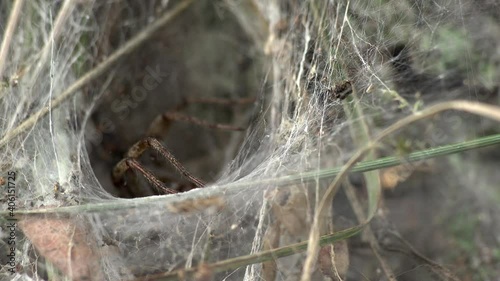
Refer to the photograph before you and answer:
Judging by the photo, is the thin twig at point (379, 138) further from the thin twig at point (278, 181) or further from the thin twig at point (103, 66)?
the thin twig at point (103, 66)

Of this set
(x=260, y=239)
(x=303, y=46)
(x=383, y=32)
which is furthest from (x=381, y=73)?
(x=260, y=239)

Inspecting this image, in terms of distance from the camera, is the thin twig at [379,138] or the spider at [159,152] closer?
the thin twig at [379,138]

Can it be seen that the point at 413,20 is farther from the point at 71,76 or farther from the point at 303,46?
the point at 71,76

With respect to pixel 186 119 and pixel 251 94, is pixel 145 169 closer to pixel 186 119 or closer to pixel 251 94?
pixel 186 119

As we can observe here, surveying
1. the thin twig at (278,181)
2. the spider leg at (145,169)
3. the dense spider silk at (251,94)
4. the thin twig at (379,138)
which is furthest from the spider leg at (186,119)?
the thin twig at (379,138)

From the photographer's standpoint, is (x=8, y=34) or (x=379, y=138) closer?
(x=379, y=138)

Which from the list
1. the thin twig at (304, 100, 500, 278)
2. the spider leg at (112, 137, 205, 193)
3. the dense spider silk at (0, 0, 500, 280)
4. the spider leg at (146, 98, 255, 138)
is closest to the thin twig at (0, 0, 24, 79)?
the dense spider silk at (0, 0, 500, 280)

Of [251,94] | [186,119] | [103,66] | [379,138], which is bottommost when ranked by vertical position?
[379,138]

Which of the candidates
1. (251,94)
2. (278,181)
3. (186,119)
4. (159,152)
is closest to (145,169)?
(159,152)
